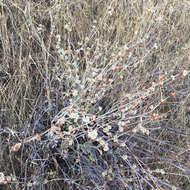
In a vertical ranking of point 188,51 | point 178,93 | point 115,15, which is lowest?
point 178,93

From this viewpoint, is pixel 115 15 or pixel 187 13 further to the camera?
pixel 187 13

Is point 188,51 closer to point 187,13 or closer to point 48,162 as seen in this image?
point 187,13

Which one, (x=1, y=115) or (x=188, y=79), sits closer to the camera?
(x=1, y=115)

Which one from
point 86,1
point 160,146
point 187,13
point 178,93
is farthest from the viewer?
point 187,13

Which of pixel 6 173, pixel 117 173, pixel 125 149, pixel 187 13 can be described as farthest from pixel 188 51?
pixel 6 173

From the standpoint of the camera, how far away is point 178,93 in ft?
5.16

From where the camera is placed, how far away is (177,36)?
1877mm

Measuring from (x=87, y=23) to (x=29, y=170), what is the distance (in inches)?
45.5

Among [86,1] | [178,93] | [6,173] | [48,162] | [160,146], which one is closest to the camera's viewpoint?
[6,173]

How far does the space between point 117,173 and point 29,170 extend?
0.46 m

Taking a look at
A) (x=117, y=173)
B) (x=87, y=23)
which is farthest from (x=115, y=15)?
(x=117, y=173)

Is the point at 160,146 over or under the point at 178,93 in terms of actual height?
under

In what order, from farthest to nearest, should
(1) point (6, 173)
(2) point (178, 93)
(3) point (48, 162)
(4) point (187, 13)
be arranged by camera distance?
(4) point (187, 13) < (2) point (178, 93) < (3) point (48, 162) < (1) point (6, 173)

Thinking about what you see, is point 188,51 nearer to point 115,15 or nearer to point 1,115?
point 115,15
